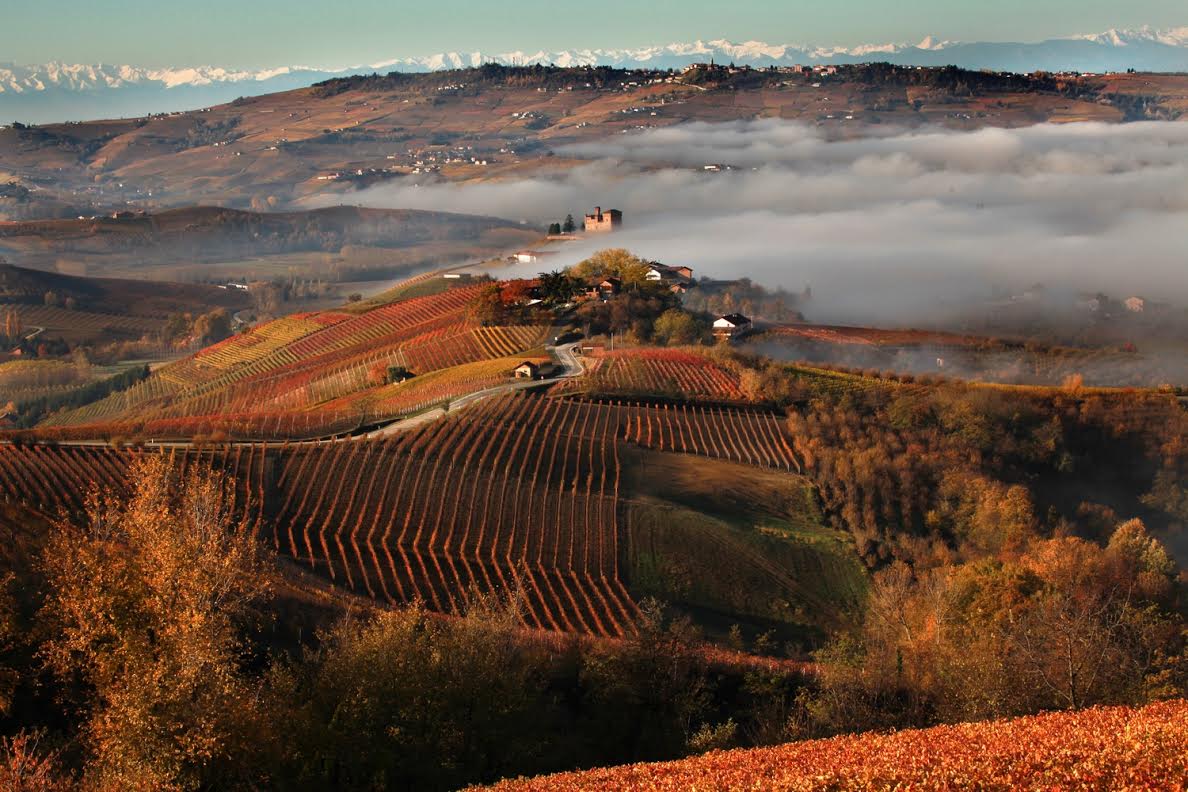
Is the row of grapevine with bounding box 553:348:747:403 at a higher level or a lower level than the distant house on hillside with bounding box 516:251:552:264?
lower

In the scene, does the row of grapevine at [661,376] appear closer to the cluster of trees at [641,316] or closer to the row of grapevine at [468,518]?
the cluster of trees at [641,316]

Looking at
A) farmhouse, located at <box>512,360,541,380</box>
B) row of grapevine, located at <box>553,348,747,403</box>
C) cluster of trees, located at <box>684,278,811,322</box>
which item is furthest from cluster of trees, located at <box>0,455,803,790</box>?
cluster of trees, located at <box>684,278,811,322</box>

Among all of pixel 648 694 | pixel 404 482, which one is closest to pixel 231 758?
pixel 648 694

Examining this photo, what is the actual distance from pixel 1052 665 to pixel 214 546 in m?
18.4

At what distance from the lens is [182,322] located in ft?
413

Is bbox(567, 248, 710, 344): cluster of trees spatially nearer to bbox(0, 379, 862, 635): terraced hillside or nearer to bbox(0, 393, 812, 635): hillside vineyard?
A: bbox(0, 393, 812, 635): hillside vineyard

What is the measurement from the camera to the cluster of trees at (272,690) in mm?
18000

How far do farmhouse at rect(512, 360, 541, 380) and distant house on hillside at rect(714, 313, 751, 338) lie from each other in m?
25.4

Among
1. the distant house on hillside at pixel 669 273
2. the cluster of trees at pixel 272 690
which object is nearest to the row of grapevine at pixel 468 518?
the cluster of trees at pixel 272 690

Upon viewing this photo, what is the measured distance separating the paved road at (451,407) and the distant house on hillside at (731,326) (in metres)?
18.7

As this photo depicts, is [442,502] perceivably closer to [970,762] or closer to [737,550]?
[737,550]

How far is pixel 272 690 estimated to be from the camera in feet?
69.3

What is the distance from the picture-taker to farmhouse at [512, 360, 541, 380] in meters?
63.2

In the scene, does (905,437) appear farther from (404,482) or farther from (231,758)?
(231,758)
